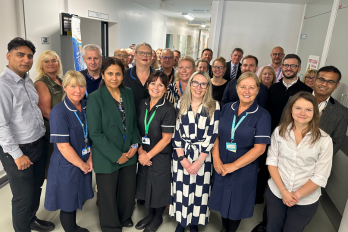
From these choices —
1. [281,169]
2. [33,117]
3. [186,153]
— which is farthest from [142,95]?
[281,169]

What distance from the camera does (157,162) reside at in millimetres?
2307

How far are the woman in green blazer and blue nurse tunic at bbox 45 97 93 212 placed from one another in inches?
4.9

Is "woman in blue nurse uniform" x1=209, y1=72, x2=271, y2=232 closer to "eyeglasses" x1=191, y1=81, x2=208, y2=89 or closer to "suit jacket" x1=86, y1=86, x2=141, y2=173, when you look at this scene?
"eyeglasses" x1=191, y1=81, x2=208, y2=89

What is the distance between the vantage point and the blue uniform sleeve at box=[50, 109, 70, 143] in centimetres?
186

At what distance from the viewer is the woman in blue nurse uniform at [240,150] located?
2.03 m

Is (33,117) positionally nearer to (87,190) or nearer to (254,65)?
(87,190)

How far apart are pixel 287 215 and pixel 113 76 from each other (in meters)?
2.02

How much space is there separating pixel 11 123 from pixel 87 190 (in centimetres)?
91

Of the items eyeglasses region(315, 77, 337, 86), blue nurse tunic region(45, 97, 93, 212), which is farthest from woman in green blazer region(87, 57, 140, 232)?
eyeglasses region(315, 77, 337, 86)

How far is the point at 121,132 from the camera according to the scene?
2.16 meters

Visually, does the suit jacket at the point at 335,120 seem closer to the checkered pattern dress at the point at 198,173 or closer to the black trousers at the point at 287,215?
the black trousers at the point at 287,215

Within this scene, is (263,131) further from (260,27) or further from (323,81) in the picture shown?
(260,27)

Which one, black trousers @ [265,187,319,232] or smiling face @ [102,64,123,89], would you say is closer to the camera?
black trousers @ [265,187,319,232]

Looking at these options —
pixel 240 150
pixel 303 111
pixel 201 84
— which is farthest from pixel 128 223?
pixel 303 111
